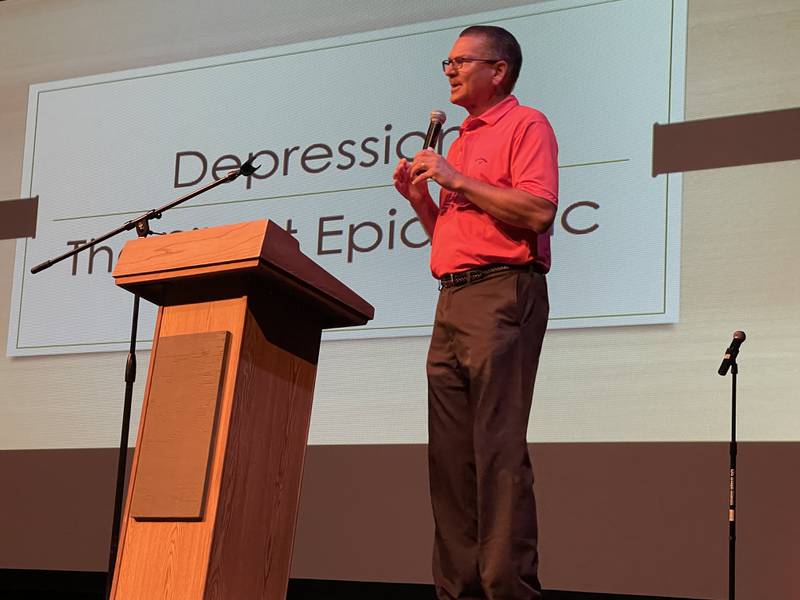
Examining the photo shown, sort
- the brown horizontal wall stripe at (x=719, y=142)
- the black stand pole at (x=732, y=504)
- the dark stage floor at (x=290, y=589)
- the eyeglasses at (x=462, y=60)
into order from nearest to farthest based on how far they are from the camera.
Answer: the eyeglasses at (x=462, y=60) < the black stand pole at (x=732, y=504) < the brown horizontal wall stripe at (x=719, y=142) < the dark stage floor at (x=290, y=589)

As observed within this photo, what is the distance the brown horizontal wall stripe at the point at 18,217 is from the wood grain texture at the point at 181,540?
2801mm

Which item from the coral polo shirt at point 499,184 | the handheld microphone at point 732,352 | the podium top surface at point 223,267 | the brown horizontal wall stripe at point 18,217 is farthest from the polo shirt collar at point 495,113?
the brown horizontal wall stripe at point 18,217

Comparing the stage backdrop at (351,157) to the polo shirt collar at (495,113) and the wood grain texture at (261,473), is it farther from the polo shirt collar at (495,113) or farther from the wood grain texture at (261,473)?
the wood grain texture at (261,473)

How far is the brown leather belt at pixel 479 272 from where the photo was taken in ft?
6.53

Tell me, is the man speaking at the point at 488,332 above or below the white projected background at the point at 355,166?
A: below

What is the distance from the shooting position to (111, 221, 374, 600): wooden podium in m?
1.56

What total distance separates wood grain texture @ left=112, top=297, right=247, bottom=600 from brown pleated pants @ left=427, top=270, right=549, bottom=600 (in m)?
0.48

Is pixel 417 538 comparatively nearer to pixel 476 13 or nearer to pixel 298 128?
pixel 298 128

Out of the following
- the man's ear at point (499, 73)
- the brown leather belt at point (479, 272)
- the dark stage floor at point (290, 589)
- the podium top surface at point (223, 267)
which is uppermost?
the man's ear at point (499, 73)

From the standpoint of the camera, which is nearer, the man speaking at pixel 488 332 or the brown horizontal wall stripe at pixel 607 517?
the man speaking at pixel 488 332

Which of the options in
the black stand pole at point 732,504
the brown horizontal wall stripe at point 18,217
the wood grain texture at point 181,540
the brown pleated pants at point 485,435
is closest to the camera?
the wood grain texture at point 181,540

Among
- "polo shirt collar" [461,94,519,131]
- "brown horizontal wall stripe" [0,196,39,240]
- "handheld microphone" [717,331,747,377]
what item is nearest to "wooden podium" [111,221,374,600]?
"polo shirt collar" [461,94,519,131]

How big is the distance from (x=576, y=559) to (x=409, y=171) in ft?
5.60

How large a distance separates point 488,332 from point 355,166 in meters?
1.93
